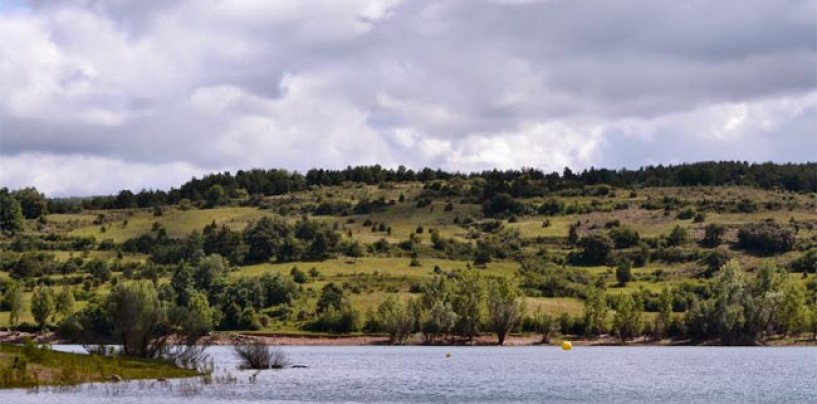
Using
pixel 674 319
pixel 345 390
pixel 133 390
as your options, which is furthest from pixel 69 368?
pixel 674 319

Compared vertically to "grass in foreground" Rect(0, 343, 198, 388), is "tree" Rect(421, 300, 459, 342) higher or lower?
higher

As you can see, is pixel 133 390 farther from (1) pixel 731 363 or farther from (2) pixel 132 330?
(1) pixel 731 363

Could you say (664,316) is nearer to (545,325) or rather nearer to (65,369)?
(545,325)

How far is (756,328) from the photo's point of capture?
581ft

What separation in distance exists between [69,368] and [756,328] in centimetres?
11231

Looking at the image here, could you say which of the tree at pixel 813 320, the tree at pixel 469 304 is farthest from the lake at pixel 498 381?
the tree at pixel 469 304

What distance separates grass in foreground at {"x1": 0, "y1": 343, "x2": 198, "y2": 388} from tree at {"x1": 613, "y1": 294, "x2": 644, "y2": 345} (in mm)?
89732

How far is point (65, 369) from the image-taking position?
90.7m

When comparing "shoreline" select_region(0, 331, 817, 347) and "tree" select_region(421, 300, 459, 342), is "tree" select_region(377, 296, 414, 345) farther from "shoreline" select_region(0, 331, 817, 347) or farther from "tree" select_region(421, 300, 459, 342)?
"tree" select_region(421, 300, 459, 342)

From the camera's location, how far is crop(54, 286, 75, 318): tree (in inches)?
7175

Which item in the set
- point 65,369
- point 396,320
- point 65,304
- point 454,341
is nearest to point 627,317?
point 454,341

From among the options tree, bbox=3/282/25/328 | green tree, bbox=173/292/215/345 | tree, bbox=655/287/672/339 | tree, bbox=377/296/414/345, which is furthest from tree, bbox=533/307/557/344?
green tree, bbox=173/292/215/345

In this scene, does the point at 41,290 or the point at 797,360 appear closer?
the point at 797,360

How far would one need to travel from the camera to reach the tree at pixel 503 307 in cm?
17925
